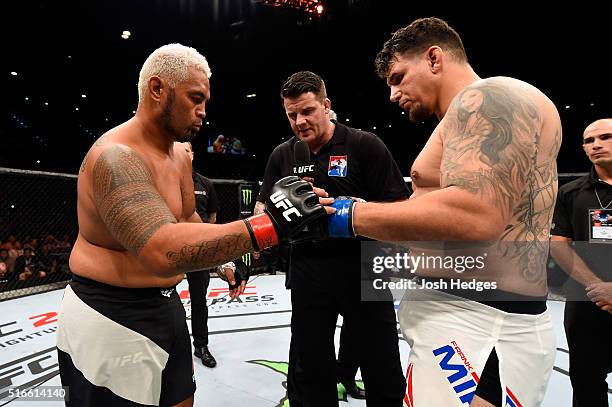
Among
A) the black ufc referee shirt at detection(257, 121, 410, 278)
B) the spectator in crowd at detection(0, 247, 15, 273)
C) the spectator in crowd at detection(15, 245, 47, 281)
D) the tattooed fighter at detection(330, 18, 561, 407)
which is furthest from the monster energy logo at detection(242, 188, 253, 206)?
the tattooed fighter at detection(330, 18, 561, 407)

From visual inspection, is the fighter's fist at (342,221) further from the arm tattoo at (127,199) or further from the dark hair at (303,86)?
the dark hair at (303,86)

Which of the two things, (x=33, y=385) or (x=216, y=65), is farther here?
(x=216, y=65)

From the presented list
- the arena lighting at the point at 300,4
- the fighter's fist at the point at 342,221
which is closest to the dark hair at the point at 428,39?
the fighter's fist at the point at 342,221

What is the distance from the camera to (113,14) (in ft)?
22.2

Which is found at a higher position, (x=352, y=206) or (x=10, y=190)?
(x=352, y=206)

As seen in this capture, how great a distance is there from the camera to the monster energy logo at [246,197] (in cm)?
601

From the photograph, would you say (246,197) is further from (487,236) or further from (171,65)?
(487,236)

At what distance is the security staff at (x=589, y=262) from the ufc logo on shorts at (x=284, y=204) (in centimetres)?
164

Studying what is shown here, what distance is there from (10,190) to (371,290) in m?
9.44

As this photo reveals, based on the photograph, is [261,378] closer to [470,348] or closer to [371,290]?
[371,290]

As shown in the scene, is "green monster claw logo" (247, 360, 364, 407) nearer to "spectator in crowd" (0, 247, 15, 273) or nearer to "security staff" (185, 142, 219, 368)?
"security staff" (185, 142, 219, 368)

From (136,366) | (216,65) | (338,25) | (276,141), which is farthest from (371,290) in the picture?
(276,141)

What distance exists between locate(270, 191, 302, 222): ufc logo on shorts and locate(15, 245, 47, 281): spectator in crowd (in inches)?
215

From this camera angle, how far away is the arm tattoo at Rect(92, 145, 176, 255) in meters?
1.05
